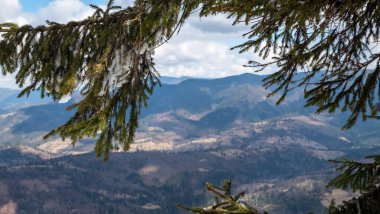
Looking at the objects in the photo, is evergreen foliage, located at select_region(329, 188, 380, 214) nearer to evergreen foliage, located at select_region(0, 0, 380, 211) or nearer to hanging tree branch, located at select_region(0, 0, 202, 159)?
evergreen foliage, located at select_region(0, 0, 380, 211)

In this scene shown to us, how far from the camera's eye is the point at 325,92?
7559 millimetres

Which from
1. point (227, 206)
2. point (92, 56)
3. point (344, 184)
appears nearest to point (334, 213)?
point (344, 184)

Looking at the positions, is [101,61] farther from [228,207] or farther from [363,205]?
[363,205]

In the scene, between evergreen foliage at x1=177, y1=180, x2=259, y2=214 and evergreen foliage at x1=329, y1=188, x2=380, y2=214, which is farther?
evergreen foliage at x1=329, y1=188, x2=380, y2=214

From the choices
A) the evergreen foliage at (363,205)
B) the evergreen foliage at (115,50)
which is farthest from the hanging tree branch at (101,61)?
the evergreen foliage at (363,205)

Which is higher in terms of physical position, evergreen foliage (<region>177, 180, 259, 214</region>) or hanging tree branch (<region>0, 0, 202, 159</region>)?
hanging tree branch (<region>0, 0, 202, 159</region>)

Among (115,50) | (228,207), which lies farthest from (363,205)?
(115,50)

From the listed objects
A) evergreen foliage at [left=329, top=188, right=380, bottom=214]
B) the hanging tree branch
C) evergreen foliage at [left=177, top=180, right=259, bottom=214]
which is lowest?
evergreen foliage at [left=329, top=188, right=380, bottom=214]

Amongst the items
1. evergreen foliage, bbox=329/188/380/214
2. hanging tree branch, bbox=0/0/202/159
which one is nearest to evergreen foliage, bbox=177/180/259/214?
hanging tree branch, bbox=0/0/202/159

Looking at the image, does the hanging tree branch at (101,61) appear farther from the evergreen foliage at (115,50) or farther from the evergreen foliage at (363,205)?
the evergreen foliage at (363,205)

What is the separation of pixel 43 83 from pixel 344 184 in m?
5.48

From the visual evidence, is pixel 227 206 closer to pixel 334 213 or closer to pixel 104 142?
pixel 104 142

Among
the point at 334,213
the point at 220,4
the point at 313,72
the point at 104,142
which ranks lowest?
the point at 334,213

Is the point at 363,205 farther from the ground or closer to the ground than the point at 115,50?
closer to the ground
